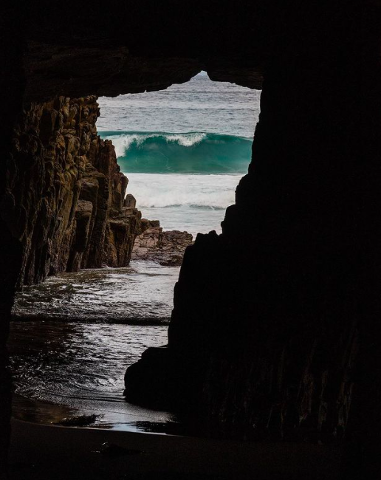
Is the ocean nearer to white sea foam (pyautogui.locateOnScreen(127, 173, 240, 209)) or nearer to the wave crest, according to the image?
white sea foam (pyautogui.locateOnScreen(127, 173, 240, 209))

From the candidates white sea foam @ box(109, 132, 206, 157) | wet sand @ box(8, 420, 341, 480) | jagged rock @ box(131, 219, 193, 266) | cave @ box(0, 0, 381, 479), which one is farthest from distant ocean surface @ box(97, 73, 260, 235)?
wet sand @ box(8, 420, 341, 480)

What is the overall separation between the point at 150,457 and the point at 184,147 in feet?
171

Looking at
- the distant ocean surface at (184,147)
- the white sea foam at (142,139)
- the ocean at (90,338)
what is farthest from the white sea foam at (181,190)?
the ocean at (90,338)

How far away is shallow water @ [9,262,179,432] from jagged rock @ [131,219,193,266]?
26.2 feet

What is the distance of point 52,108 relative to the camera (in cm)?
1461

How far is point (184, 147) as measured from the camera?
55.8 metres

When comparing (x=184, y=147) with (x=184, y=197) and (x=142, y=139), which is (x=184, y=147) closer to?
(x=142, y=139)

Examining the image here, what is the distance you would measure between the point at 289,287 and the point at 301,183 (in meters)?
0.95

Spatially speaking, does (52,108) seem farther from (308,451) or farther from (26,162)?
(308,451)

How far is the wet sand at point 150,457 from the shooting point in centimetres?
386

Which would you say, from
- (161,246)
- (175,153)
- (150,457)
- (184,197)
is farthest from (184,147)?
(150,457)

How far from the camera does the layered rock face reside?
504 inches

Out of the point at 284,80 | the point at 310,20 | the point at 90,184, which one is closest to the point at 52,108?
the point at 90,184

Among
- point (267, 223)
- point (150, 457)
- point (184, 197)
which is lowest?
point (150, 457)
